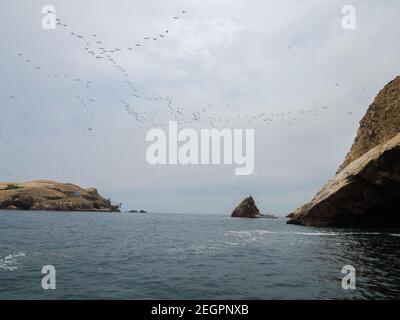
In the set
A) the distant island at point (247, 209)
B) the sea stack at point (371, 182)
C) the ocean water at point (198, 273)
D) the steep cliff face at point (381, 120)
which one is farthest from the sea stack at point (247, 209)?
the ocean water at point (198, 273)

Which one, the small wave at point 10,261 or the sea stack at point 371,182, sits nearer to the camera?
the small wave at point 10,261

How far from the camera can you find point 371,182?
2121 inches

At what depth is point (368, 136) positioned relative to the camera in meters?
75.2

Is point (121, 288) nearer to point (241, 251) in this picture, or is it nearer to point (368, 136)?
point (241, 251)

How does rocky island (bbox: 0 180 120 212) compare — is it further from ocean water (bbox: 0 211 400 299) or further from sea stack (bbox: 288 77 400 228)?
ocean water (bbox: 0 211 400 299)

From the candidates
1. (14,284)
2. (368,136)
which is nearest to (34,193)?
(368,136)

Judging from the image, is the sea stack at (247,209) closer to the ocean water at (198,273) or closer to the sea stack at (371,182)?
the sea stack at (371,182)

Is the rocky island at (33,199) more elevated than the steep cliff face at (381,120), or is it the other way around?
the steep cliff face at (381,120)

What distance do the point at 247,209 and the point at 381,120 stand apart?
268ft

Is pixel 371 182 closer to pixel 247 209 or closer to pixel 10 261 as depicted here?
pixel 10 261

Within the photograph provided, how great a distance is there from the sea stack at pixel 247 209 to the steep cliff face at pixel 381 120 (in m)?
66.9

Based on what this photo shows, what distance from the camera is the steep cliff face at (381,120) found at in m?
67.5

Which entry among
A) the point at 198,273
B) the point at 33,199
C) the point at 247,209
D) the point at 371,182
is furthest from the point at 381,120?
the point at 33,199

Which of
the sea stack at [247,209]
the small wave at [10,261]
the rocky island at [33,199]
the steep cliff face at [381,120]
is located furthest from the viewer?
the rocky island at [33,199]
